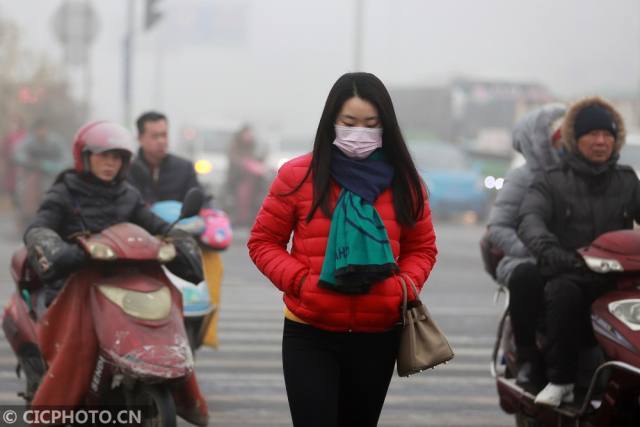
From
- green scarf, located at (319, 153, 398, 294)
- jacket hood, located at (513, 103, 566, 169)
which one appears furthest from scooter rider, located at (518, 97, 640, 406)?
green scarf, located at (319, 153, 398, 294)

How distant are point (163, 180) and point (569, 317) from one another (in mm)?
3772

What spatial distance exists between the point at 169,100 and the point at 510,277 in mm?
66287

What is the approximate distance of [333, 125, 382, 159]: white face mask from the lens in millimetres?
5184

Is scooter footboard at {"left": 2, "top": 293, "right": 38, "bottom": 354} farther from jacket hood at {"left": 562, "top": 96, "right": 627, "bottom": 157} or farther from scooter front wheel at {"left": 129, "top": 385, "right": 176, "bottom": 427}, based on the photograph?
jacket hood at {"left": 562, "top": 96, "right": 627, "bottom": 157}

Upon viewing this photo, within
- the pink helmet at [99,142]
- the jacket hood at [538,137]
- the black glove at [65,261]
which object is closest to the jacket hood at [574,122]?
the jacket hood at [538,137]

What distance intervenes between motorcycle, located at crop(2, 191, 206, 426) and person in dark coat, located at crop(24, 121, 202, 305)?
0.23 metres

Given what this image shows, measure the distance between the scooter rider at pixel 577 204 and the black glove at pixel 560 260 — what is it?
0.03 meters

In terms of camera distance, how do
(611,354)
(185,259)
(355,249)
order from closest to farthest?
(355,249)
(611,354)
(185,259)

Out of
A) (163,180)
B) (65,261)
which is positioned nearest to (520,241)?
(65,261)

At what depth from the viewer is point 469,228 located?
28.5m

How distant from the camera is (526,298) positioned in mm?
6980

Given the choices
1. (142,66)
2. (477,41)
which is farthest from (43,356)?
(142,66)

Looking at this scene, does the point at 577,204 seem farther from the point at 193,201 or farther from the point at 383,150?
the point at 383,150

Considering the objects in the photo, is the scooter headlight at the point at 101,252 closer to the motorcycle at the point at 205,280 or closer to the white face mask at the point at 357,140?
the motorcycle at the point at 205,280
